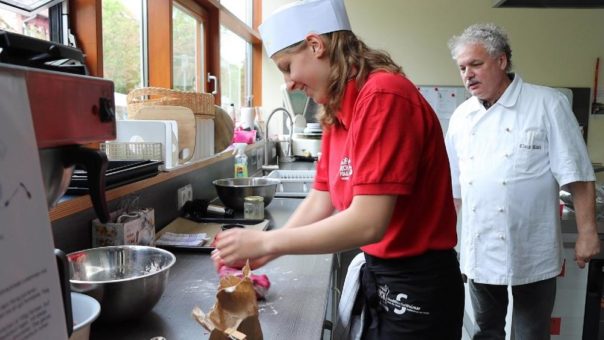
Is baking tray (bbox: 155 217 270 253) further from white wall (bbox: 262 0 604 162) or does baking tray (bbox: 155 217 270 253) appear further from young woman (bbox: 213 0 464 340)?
white wall (bbox: 262 0 604 162)

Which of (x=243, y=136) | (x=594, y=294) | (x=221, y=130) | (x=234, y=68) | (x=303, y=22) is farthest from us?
(x=234, y=68)

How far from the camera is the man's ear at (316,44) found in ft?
3.75

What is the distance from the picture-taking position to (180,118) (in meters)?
1.80

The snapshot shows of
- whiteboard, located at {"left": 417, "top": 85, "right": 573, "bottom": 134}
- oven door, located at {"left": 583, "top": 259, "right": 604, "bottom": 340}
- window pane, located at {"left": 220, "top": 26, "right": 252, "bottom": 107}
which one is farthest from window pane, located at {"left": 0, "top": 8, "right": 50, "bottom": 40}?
whiteboard, located at {"left": 417, "top": 85, "right": 573, "bottom": 134}

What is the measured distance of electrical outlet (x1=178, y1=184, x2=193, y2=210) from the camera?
1.86 m

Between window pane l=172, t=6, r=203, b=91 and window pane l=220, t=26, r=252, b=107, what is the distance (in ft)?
0.95

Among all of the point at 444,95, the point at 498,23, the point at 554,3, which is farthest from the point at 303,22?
the point at 498,23

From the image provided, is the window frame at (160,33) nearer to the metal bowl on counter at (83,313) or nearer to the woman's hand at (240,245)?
the woman's hand at (240,245)

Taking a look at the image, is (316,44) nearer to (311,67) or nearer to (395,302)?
(311,67)

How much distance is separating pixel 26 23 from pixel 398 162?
124 centimetres

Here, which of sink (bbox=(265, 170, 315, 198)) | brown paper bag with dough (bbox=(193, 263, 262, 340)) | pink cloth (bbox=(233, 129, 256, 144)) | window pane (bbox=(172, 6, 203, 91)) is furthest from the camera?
pink cloth (bbox=(233, 129, 256, 144))

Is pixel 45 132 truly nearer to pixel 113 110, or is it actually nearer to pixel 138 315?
pixel 113 110

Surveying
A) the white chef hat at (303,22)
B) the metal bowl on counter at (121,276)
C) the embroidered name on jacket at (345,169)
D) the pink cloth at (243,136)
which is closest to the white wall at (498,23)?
the pink cloth at (243,136)

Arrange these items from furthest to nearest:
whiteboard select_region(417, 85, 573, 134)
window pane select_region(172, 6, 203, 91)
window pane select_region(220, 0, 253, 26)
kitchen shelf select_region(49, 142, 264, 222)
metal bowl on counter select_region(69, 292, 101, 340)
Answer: whiteboard select_region(417, 85, 573, 134), window pane select_region(220, 0, 253, 26), window pane select_region(172, 6, 203, 91), kitchen shelf select_region(49, 142, 264, 222), metal bowl on counter select_region(69, 292, 101, 340)
